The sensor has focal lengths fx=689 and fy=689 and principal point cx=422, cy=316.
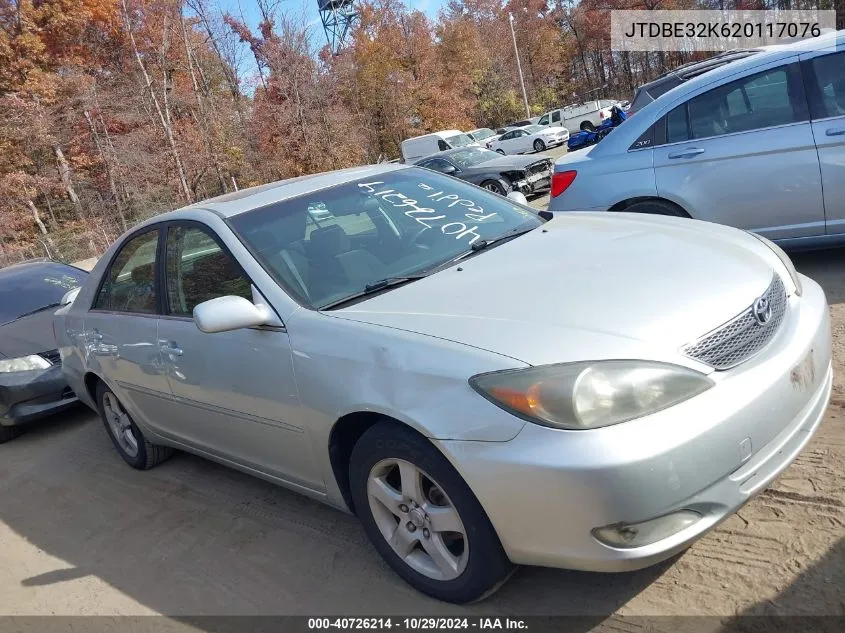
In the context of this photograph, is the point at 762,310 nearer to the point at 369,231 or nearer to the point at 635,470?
the point at 635,470

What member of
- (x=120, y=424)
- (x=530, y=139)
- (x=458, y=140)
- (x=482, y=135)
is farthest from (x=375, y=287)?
(x=482, y=135)

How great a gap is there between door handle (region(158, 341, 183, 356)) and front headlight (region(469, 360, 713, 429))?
197 centimetres

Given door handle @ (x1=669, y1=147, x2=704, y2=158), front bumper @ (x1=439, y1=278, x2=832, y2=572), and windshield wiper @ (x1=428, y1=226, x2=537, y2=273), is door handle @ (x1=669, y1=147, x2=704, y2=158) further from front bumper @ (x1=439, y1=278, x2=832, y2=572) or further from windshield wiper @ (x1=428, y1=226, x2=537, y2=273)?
front bumper @ (x1=439, y1=278, x2=832, y2=572)

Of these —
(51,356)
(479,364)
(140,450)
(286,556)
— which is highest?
(479,364)

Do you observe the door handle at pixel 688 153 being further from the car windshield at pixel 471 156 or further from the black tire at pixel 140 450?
the car windshield at pixel 471 156

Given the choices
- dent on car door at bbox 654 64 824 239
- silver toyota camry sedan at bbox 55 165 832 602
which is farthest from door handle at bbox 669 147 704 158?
silver toyota camry sedan at bbox 55 165 832 602

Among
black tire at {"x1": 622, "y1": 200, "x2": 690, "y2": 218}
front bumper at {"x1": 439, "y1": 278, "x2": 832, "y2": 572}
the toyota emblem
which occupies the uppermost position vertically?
the toyota emblem

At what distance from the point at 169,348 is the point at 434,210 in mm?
1567

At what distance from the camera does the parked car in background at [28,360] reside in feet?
19.4

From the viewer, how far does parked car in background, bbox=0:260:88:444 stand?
19.4 feet

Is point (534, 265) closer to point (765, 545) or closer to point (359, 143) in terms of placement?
point (765, 545)

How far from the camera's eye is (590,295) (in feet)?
8.31

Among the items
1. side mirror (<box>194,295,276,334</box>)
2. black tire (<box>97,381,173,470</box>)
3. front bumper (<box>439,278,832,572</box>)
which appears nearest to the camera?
front bumper (<box>439,278,832,572</box>)

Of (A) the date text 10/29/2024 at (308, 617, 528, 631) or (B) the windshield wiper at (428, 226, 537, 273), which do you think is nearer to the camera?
(A) the date text 10/29/2024 at (308, 617, 528, 631)
